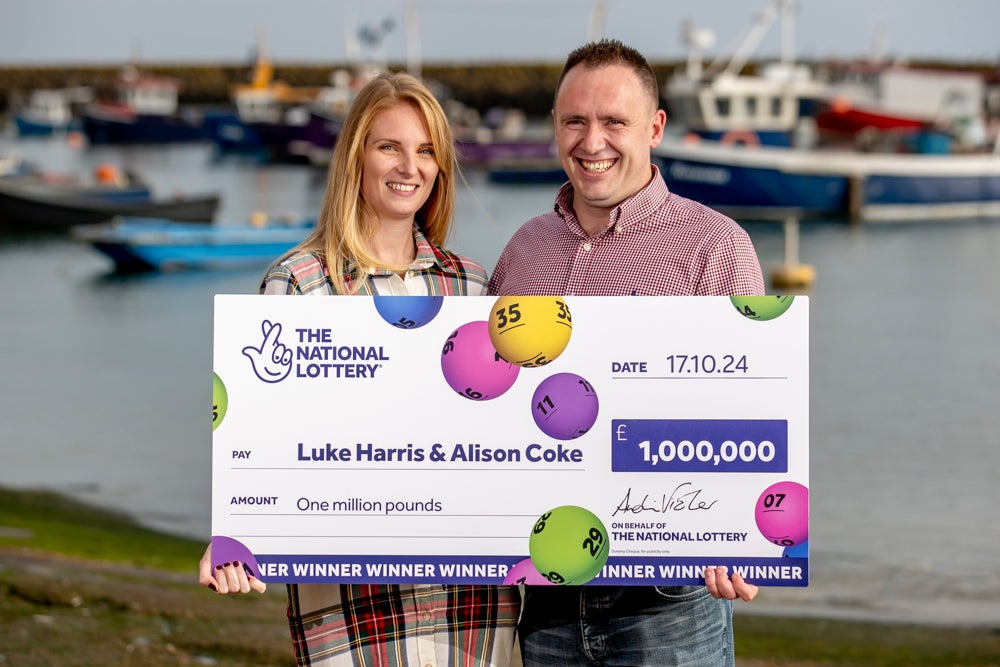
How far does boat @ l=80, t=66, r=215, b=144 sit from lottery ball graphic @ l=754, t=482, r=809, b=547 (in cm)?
7672

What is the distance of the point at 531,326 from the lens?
284 cm

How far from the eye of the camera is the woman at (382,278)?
2900 millimetres

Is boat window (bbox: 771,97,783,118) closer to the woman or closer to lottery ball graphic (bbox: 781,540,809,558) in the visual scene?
the woman

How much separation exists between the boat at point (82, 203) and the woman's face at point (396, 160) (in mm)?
30055

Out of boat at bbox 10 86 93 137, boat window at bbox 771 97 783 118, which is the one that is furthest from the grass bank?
boat at bbox 10 86 93 137

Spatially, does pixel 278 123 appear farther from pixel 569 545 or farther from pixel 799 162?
pixel 569 545

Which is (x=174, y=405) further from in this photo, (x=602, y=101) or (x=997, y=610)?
(x=602, y=101)

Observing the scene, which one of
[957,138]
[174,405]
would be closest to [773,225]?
A: [957,138]

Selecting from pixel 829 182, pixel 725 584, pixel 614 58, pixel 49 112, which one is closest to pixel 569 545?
pixel 725 584

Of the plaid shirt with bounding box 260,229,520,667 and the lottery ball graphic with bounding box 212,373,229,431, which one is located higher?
the lottery ball graphic with bounding box 212,373,229,431

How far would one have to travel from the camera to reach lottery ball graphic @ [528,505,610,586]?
9.40 feet

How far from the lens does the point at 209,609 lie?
624 cm

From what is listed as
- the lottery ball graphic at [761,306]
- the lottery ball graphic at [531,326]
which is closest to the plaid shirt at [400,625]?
the lottery ball graphic at [531,326]

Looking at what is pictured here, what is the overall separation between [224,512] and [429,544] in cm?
48
